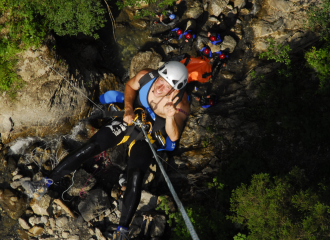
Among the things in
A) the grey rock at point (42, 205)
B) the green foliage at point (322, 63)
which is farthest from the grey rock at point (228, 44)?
the grey rock at point (42, 205)

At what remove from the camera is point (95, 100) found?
6766mm

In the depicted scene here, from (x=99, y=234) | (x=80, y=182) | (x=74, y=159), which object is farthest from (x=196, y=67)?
(x=99, y=234)

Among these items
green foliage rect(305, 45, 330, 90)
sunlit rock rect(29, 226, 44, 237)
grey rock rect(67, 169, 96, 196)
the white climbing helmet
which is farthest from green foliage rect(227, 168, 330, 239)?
sunlit rock rect(29, 226, 44, 237)

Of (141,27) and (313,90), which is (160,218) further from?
(141,27)

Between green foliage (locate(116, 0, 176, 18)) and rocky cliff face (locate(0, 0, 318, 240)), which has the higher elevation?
green foliage (locate(116, 0, 176, 18))

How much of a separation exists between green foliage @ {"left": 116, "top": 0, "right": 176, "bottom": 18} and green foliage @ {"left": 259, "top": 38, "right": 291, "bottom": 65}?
371 centimetres

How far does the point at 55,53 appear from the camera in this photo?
5844 mm

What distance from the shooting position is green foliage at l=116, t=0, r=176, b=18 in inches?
294

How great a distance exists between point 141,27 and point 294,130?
5935 millimetres

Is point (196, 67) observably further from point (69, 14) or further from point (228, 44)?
point (69, 14)

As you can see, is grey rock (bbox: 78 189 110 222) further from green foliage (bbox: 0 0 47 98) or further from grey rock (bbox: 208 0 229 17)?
grey rock (bbox: 208 0 229 17)

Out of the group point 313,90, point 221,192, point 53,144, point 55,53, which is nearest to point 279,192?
point 221,192

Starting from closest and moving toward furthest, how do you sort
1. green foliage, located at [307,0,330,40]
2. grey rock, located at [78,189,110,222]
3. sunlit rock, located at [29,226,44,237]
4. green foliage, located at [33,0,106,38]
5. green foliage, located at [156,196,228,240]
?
green foliage, located at [156,196,228,240], green foliage, located at [33,0,106,38], sunlit rock, located at [29,226,44,237], grey rock, located at [78,189,110,222], green foliage, located at [307,0,330,40]

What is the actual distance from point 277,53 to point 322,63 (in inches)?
78.9
